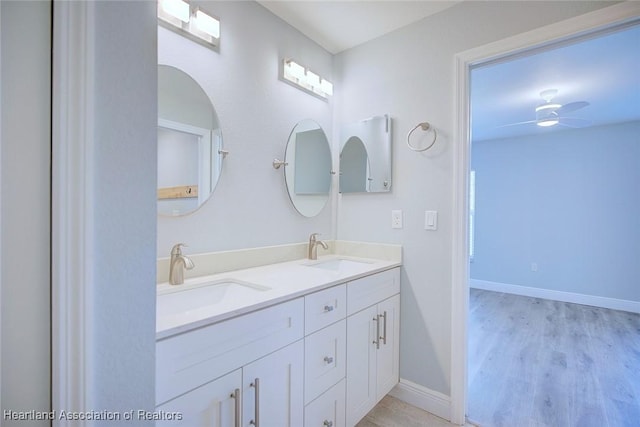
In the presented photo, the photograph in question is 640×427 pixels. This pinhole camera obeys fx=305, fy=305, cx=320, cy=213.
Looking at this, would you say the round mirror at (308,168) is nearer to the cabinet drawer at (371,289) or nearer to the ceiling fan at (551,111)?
the cabinet drawer at (371,289)

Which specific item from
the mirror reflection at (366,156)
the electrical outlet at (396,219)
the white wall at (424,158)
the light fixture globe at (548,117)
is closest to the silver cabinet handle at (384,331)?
the white wall at (424,158)

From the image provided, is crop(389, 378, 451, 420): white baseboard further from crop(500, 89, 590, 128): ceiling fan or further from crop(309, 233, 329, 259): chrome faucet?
crop(500, 89, 590, 128): ceiling fan

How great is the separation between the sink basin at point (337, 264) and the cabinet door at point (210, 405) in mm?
976

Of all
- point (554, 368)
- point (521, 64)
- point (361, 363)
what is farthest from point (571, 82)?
point (361, 363)

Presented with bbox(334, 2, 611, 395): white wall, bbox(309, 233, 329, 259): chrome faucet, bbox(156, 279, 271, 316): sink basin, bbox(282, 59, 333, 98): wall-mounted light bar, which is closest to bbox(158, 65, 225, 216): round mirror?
bbox(156, 279, 271, 316): sink basin

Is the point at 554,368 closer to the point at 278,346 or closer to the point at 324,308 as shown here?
the point at 324,308

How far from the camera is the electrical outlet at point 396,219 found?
1.92 meters

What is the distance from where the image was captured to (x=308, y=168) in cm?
204

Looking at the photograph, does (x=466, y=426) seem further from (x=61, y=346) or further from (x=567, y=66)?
(x=567, y=66)

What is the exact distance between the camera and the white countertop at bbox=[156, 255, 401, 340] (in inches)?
33.9

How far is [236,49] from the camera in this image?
63.4 inches

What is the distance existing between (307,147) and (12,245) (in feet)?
5.40

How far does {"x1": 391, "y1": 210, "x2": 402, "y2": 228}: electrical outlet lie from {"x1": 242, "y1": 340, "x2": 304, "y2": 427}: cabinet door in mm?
1025

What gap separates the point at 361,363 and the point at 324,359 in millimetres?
334
